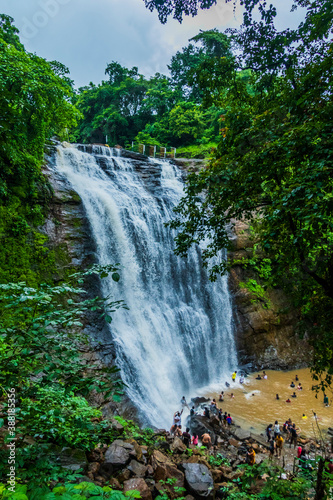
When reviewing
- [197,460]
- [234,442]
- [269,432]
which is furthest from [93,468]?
[269,432]

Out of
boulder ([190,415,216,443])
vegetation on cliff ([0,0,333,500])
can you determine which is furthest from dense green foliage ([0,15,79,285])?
boulder ([190,415,216,443])

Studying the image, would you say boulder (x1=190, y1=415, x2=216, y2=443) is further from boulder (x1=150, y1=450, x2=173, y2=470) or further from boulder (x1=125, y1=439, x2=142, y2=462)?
boulder (x1=125, y1=439, x2=142, y2=462)

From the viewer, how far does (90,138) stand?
3294 cm

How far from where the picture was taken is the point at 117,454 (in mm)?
4461

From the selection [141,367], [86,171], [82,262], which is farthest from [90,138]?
[141,367]

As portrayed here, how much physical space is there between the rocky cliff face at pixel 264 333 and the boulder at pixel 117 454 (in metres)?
12.7

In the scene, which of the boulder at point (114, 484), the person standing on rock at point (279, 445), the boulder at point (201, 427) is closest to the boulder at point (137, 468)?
the boulder at point (114, 484)

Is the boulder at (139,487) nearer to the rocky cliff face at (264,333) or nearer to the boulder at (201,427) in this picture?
the boulder at (201,427)

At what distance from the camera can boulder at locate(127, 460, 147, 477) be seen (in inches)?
174

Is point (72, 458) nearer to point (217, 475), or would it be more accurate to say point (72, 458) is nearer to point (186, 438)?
point (217, 475)

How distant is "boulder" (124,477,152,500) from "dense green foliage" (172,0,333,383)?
3.35m

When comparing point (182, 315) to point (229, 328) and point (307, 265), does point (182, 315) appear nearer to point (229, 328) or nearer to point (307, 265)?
point (229, 328)

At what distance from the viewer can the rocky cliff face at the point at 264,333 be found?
16.1m

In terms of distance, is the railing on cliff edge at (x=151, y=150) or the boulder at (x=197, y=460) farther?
the railing on cliff edge at (x=151, y=150)
